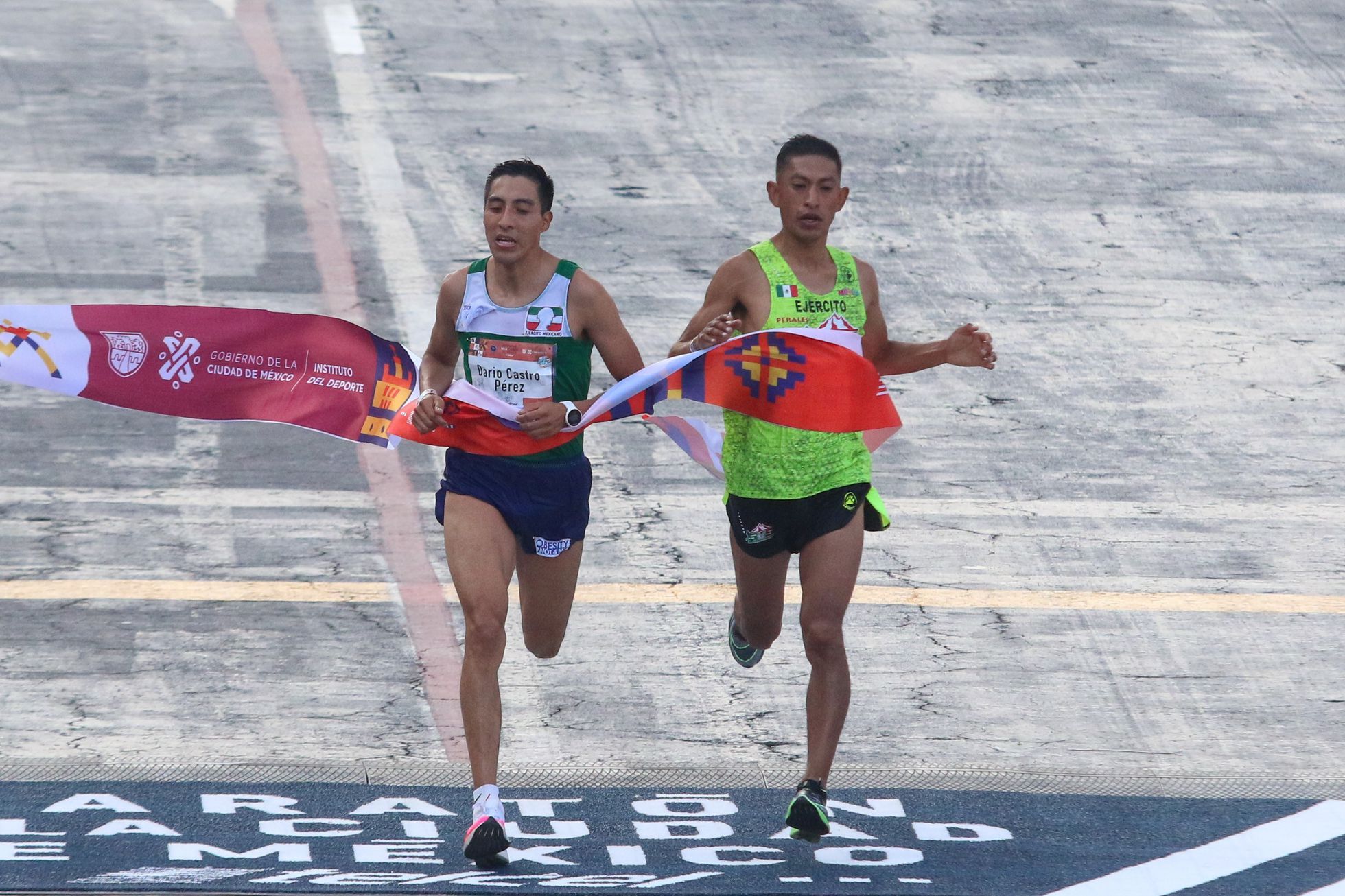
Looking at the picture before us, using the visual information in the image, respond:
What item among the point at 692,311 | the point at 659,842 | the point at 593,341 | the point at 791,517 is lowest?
the point at 692,311

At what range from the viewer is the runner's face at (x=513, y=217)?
638 cm

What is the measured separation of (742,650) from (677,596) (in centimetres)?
162

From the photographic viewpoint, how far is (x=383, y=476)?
34.0 ft

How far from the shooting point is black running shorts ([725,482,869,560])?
6.50 m

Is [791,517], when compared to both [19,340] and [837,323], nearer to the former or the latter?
[837,323]

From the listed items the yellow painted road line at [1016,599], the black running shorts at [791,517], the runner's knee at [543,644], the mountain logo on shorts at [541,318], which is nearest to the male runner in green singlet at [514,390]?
the mountain logo on shorts at [541,318]

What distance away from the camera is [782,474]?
6531 millimetres

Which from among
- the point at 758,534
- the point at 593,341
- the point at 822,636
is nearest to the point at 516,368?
the point at 593,341

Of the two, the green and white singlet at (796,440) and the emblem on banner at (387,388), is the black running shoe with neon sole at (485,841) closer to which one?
the green and white singlet at (796,440)

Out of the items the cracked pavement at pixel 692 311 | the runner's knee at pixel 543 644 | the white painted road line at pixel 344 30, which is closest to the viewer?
the runner's knee at pixel 543 644

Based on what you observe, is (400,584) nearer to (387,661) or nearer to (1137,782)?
(387,661)

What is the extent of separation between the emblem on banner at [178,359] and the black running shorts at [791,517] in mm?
2200

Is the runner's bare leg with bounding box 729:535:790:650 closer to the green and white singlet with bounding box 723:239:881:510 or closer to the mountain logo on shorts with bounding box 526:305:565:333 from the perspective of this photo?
the green and white singlet with bounding box 723:239:881:510

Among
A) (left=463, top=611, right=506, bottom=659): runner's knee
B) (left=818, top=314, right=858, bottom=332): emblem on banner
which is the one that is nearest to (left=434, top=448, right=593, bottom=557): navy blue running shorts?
(left=463, top=611, right=506, bottom=659): runner's knee
